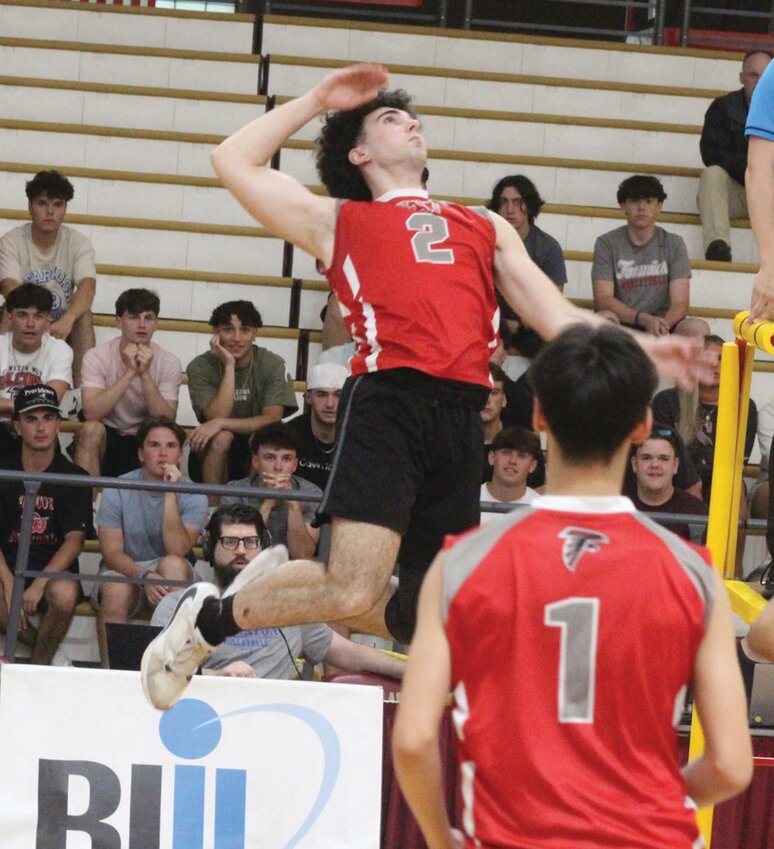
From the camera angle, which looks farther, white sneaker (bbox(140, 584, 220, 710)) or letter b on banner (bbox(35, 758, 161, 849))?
letter b on banner (bbox(35, 758, 161, 849))

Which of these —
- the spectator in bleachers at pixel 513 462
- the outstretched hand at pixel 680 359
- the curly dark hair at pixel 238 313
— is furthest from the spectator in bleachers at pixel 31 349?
the outstretched hand at pixel 680 359

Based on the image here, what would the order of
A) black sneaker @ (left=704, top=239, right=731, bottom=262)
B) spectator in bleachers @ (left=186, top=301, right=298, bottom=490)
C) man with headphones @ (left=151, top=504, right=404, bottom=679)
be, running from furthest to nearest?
black sneaker @ (left=704, top=239, right=731, bottom=262), spectator in bleachers @ (left=186, top=301, right=298, bottom=490), man with headphones @ (left=151, top=504, right=404, bottom=679)

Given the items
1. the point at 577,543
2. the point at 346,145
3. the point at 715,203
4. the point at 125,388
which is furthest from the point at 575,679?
the point at 715,203

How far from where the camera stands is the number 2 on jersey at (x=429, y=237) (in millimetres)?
3725

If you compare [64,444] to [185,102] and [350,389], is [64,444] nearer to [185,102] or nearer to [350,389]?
[185,102]

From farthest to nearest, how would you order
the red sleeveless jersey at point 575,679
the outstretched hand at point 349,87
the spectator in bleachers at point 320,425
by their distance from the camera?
the spectator in bleachers at point 320,425
the outstretched hand at point 349,87
the red sleeveless jersey at point 575,679

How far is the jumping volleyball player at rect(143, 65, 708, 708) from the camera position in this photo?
3648 millimetres

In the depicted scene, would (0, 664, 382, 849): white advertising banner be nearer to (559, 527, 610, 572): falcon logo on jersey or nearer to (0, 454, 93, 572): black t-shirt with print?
(0, 454, 93, 572): black t-shirt with print

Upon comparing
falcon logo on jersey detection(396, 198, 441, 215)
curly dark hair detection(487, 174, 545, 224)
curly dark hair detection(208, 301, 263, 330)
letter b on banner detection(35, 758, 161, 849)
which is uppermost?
curly dark hair detection(487, 174, 545, 224)

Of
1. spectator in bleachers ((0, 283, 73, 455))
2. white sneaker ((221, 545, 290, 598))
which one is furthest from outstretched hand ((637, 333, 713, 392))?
spectator in bleachers ((0, 283, 73, 455))

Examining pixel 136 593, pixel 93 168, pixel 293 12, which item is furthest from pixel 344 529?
pixel 293 12

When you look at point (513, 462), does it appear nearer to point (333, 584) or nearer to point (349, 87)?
point (333, 584)

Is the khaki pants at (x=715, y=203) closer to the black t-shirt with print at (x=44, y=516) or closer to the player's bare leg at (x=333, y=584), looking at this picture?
the black t-shirt with print at (x=44, y=516)

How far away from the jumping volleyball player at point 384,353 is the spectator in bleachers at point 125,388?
11.5ft
